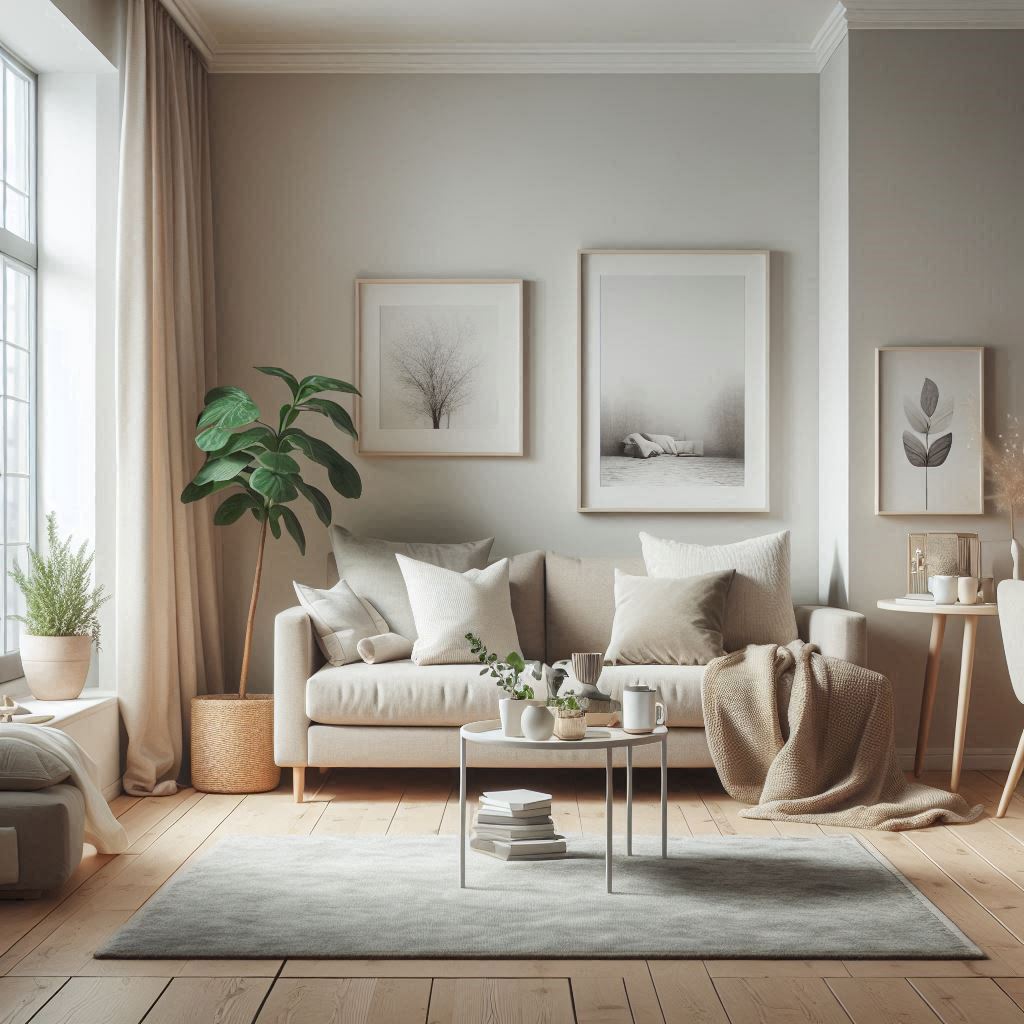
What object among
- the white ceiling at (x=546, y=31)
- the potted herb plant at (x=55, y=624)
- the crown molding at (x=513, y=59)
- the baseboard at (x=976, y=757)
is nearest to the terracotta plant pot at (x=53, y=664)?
the potted herb plant at (x=55, y=624)

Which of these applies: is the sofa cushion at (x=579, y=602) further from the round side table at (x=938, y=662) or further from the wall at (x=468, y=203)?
the round side table at (x=938, y=662)

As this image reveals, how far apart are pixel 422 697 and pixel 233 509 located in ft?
3.60

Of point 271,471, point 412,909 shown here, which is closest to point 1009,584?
point 412,909

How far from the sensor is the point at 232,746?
428cm

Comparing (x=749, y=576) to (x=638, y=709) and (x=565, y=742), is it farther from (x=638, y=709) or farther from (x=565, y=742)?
(x=565, y=742)

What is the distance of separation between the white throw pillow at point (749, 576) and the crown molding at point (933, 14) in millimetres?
2123

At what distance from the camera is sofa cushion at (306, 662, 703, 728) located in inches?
159

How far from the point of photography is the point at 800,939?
2.68 metres

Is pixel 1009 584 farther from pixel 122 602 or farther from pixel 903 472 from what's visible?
pixel 122 602

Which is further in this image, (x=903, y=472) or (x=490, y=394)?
(x=490, y=394)

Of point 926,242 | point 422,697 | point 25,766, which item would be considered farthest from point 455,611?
point 926,242

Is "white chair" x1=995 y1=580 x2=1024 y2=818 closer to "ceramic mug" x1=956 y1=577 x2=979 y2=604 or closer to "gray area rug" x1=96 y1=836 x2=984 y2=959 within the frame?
"ceramic mug" x1=956 y1=577 x2=979 y2=604

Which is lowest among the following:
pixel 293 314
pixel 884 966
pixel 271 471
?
pixel 884 966

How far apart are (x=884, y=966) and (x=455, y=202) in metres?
3.64
